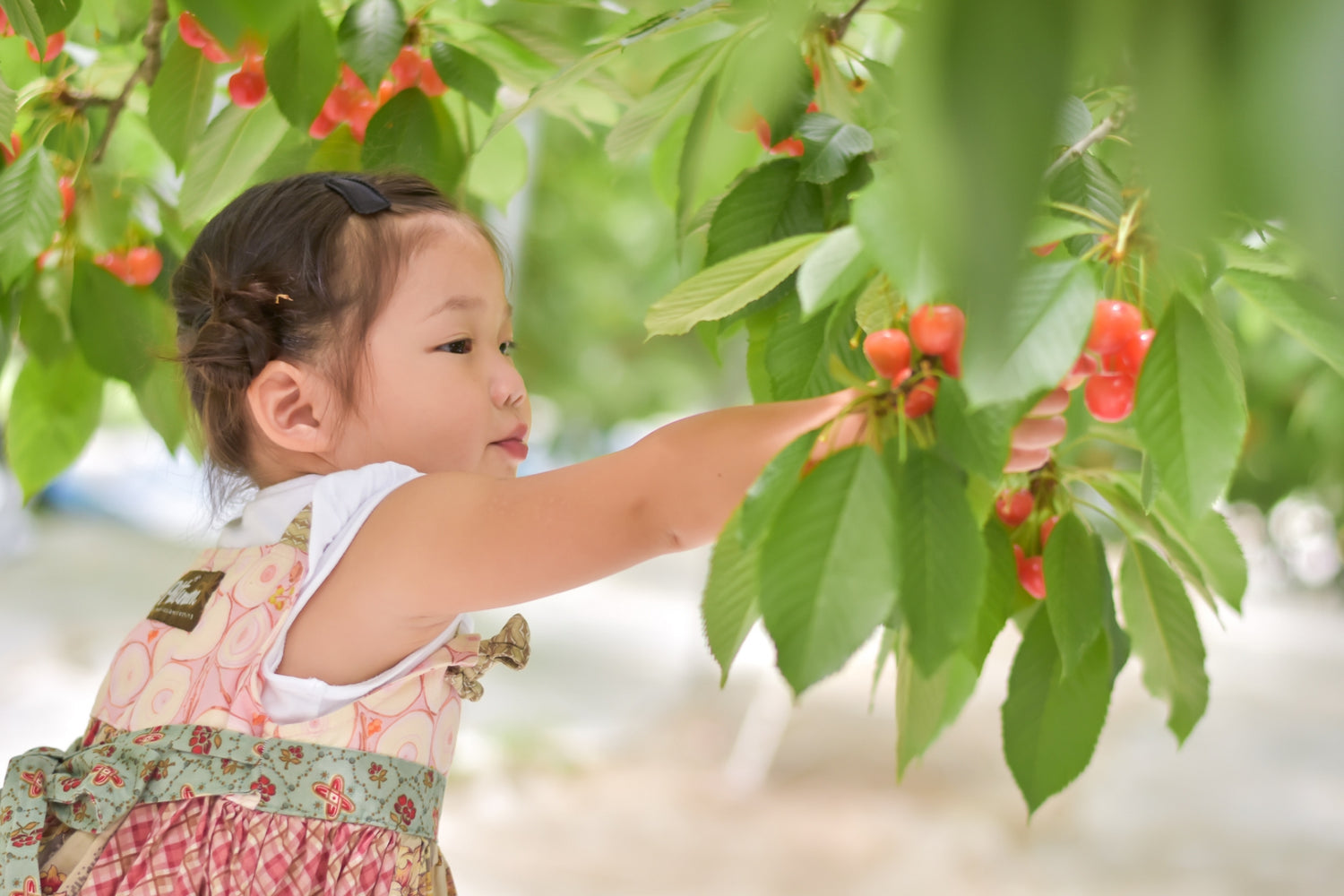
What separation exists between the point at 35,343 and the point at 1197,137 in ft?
2.84

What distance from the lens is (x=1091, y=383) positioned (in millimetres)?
438

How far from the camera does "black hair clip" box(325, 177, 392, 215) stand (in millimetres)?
702

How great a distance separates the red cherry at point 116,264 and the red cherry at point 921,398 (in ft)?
2.25

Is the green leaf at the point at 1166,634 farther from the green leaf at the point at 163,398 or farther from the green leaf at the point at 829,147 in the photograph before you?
the green leaf at the point at 163,398

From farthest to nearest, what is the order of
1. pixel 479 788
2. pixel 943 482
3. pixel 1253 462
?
pixel 479 788 → pixel 1253 462 → pixel 943 482


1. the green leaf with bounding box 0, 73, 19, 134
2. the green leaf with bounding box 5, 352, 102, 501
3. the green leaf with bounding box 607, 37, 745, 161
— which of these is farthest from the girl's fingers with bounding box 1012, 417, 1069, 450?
the green leaf with bounding box 5, 352, 102, 501

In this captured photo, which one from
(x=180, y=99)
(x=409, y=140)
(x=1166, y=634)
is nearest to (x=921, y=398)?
(x=1166, y=634)

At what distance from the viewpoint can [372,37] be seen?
68cm

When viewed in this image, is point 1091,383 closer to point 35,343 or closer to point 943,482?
point 943,482

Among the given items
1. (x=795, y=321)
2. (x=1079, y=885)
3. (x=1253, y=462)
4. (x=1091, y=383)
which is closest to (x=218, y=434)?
(x=795, y=321)

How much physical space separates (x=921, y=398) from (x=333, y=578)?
0.36 metres

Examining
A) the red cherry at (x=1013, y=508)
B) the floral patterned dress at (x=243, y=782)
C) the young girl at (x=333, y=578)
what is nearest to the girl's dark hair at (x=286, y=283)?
the young girl at (x=333, y=578)

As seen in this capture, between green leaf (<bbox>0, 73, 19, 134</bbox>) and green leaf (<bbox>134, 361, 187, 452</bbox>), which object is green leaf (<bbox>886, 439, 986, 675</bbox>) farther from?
green leaf (<bbox>134, 361, 187, 452</bbox>)

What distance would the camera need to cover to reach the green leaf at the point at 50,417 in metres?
0.89
